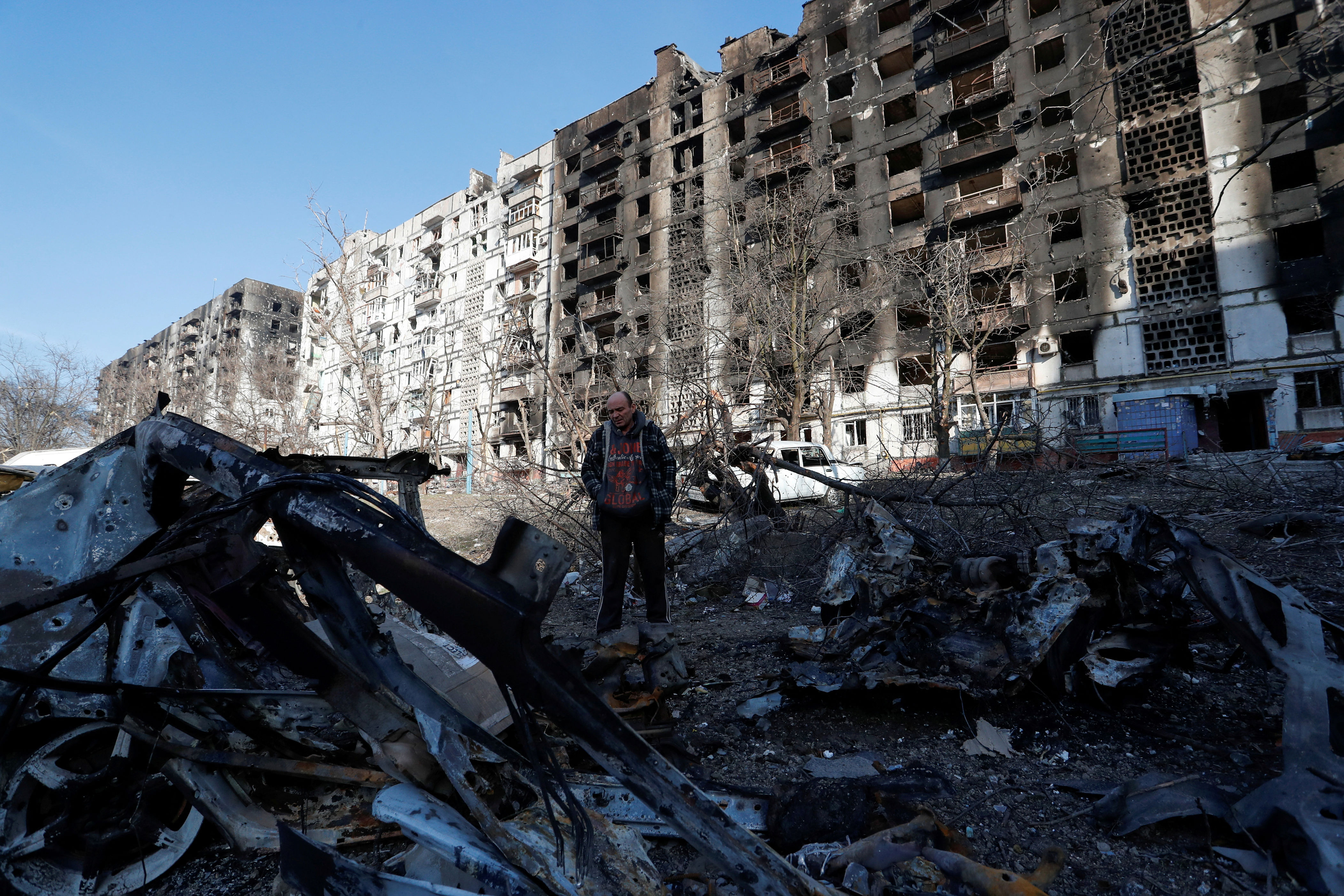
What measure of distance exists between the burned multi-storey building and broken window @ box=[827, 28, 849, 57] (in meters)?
28.7

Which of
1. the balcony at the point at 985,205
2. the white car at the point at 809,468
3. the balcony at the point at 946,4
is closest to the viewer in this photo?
the white car at the point at 809,468

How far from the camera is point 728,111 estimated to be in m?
30.3

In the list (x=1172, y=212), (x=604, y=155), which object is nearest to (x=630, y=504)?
(x=1172, y=212)

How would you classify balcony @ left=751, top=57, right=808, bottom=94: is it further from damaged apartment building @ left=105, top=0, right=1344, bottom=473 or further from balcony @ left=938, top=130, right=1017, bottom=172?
balcony @ left=938, top=130, right=1017, bottom=172

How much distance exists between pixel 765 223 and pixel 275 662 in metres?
19.2

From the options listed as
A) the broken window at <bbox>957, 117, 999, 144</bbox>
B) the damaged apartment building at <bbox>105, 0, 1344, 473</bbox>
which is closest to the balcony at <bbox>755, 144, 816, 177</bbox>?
the damaged apartment building at <bbox>105, 0, 1344, 473</bbox>

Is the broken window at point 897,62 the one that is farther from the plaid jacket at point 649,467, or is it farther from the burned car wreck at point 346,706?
the burned car wreck at point 346,706

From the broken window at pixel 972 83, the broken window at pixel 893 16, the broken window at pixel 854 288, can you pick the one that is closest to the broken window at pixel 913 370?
the broken window at pixel 854 288

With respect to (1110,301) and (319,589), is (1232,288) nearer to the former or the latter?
(1110,301)

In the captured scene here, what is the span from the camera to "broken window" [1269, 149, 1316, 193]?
1903cm

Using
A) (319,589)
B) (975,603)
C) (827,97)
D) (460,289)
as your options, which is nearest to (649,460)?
(975,603)

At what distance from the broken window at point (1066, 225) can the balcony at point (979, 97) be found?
5.02 m

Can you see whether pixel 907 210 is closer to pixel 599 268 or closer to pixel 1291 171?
pixel 1291 171

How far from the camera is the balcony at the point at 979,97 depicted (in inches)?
911
